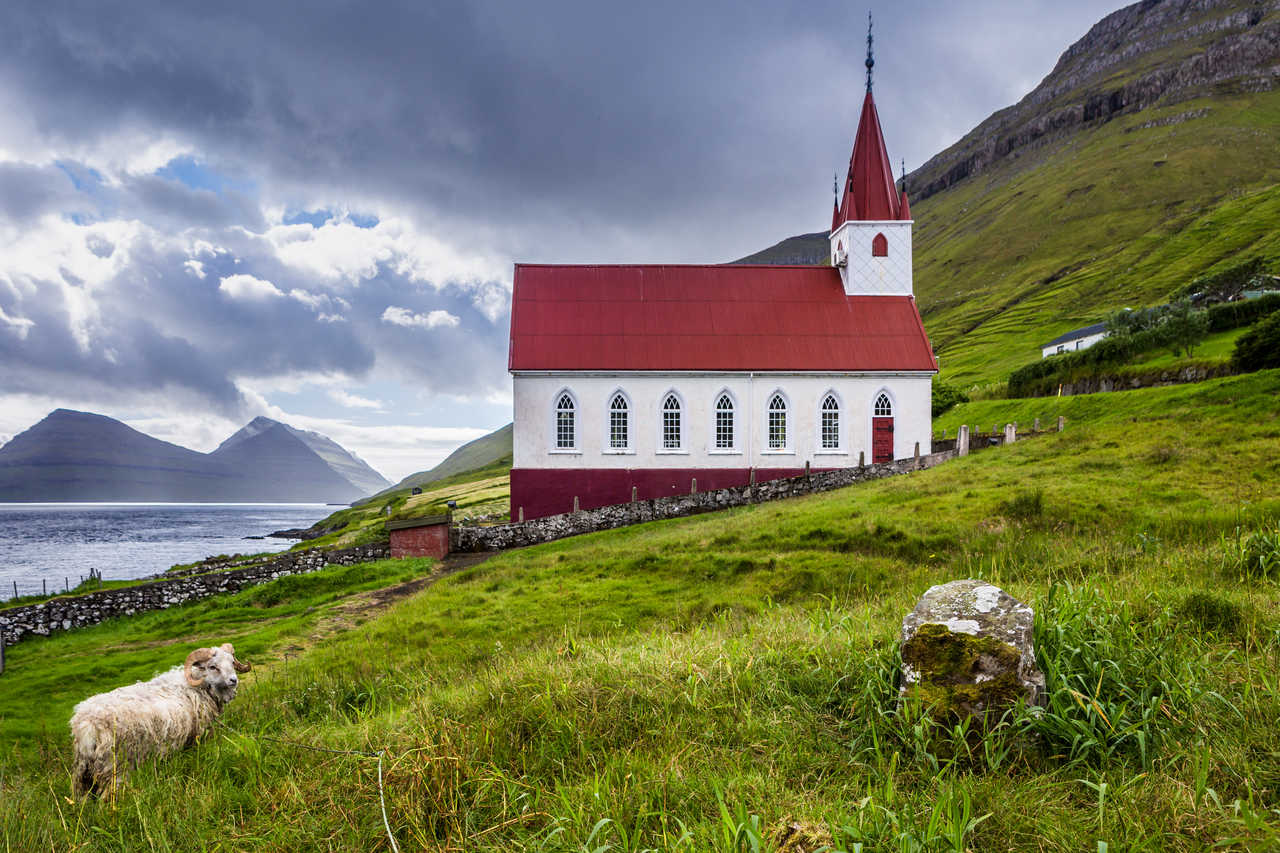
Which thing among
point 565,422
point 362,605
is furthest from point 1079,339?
point 362,605

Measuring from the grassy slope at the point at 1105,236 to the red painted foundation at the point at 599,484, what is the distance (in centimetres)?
6356

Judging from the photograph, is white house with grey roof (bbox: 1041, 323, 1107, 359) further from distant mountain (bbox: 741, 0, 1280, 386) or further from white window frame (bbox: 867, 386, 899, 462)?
white window frame (bbox: 867, 386, 899, 462)

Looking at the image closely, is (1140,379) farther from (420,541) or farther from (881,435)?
(420,541)

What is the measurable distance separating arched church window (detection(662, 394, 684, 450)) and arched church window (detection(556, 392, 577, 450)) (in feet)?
16.2

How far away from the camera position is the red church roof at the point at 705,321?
36.6 m

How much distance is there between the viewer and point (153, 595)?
78.1 feet

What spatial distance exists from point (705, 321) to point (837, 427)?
9514mm

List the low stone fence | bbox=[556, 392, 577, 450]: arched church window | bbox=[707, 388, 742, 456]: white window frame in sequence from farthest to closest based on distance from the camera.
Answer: bbox=[707, 388, 742, 456]: white window frame → bbox=[556, 392, 577, 450]: arched church window → the low stone fence

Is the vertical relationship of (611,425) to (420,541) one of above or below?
above

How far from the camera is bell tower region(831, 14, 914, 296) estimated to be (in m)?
40.6

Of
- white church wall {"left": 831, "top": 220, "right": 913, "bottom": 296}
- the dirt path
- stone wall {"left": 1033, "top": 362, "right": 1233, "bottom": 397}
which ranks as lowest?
the dirt path

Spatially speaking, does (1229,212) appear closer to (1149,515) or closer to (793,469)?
(793,469)

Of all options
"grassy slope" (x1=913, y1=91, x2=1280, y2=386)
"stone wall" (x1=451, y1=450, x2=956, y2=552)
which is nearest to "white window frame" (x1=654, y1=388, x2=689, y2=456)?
"stone wall" (x1=451, y1=450, x2=956, y2=552)

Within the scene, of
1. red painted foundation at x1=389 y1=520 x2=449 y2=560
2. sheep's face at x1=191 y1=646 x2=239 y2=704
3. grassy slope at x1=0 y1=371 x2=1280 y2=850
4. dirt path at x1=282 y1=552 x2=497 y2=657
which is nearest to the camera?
grassy slope at x1=0 y1=371 x2=1280 y2=850
